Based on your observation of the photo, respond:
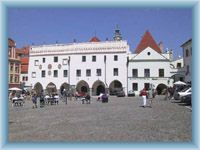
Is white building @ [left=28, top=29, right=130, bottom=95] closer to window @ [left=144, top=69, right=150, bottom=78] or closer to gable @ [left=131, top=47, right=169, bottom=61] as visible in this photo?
gable @ [left=131, top=47, right=169, bottom=61]

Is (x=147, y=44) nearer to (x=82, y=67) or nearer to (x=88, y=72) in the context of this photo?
(x=88, y=72)

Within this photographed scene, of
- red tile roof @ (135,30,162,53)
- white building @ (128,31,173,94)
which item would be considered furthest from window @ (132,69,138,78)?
red tile roof @ (135,30,162,53)

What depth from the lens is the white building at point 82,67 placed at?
48.7m

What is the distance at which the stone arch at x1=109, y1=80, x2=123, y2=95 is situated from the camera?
48781mm

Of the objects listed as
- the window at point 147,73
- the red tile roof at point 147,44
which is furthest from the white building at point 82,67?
the red tile roof at point 147,44

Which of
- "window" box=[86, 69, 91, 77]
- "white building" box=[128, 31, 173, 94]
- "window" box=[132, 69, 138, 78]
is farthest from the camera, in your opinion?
"window" box=[86, 69, 91, 77]

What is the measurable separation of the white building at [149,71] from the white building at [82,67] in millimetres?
1126

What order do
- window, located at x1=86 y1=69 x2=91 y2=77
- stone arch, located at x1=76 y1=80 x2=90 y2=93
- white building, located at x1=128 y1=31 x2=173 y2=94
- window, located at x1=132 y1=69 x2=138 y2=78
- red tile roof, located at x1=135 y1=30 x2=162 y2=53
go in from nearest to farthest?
white building, located at x1=128 y1=31 x2=173 y2=94 < window, located at x1=132 y1=69 x2=138 y2=78 < window, located at x1=86 y1=69 x2=91 y2=77 < stone arch, located at x1=76 y1=80 x2=90 y2=93 < red tile roof, located at x1=135 y1=30 x2=162 y2=53

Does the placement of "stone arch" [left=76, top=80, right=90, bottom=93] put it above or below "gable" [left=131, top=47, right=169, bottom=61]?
below

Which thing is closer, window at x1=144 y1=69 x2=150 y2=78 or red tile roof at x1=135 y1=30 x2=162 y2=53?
window at x1=144 y1=69 x2=150 y2=78

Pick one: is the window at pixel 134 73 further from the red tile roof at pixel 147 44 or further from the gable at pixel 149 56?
the red tile roof at pixel 147 44

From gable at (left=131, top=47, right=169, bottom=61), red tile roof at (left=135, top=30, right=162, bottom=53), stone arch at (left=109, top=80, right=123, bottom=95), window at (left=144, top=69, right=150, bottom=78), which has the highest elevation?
red tile roof at (left=135, top=30, right=162, bottom=53)

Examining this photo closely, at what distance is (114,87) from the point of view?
49.4m
